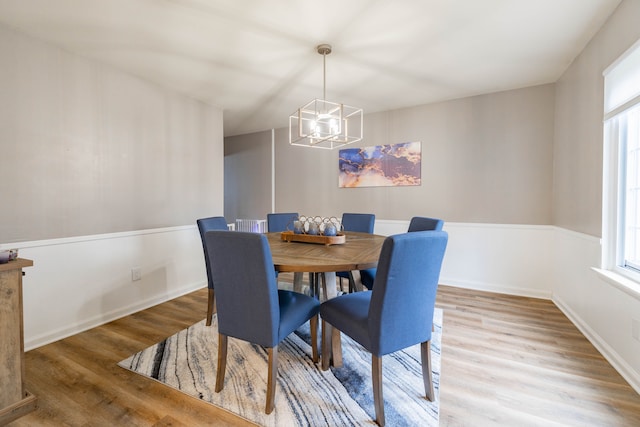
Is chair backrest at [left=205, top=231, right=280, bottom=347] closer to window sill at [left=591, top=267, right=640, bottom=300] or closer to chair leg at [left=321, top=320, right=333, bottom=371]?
chair leg at [left=321, top=320, right=333, bottom=371]

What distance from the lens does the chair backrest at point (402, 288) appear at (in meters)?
1.29

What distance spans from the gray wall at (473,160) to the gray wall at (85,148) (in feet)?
7.09

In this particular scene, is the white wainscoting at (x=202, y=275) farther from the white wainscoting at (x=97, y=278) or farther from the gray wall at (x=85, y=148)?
the gray wall at (x=85, y=148)

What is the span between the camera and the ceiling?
184cm

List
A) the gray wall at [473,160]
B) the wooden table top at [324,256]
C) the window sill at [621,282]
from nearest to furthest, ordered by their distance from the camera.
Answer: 1. the wooden table top at [324,256]
2. the window sill at [621,282]
3. the gray wall at [473,160]

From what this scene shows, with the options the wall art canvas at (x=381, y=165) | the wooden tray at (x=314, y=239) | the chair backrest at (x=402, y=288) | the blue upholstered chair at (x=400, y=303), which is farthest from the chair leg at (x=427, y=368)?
the wall art canvas at (x=381, y=165)

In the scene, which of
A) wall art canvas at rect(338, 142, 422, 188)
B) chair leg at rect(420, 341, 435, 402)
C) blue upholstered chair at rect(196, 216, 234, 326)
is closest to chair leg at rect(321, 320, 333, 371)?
chair leg at rect(420, 341, 435, 402)

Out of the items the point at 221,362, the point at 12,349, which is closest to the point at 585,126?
the point at 221,362

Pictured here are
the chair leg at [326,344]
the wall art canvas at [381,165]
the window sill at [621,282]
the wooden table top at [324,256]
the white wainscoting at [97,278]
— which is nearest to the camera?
the wooden table top at [324,256]

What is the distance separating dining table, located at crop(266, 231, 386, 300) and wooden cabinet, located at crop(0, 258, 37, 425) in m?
1.32

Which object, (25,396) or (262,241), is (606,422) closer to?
(262,241)

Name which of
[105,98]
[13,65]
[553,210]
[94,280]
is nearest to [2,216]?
[94,280]

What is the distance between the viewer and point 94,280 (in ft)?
8.09

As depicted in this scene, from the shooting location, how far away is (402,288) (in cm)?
134
